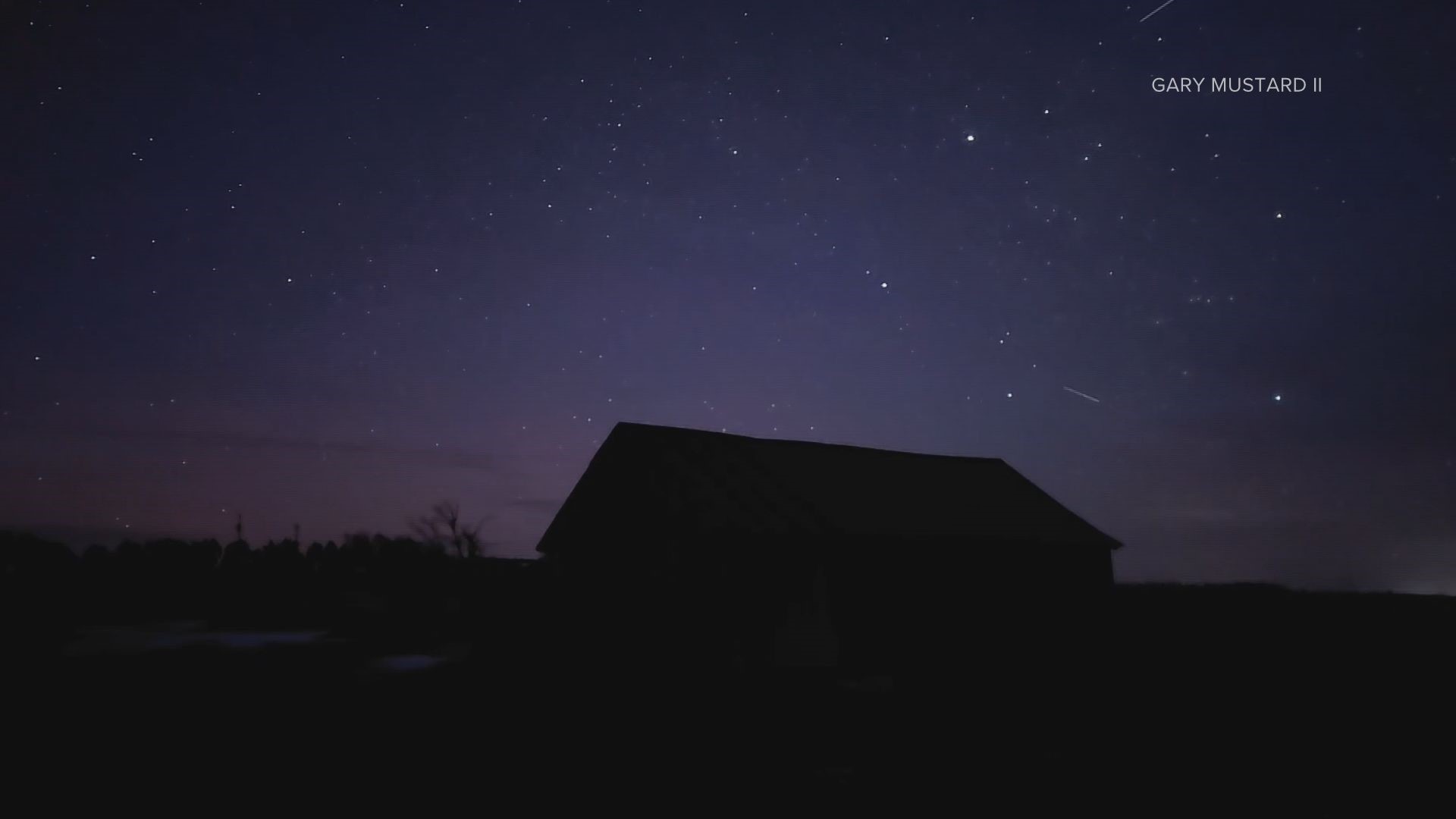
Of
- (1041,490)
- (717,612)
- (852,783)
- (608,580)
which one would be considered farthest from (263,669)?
(1041,490)

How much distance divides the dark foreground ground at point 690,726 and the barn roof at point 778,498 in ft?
8.29

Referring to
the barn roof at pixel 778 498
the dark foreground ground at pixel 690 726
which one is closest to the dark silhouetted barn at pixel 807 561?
the barn roof at pixel 778 498

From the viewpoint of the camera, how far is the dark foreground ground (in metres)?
8.59

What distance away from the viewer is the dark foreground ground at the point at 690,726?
8594 millimetres

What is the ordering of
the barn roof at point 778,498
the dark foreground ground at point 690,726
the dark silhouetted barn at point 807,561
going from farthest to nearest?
the barn roof at point 778,498 < the dark silhouetted barn at point 807,561 < the dark foreground ground at point 690,726

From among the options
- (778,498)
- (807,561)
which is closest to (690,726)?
(807,561)

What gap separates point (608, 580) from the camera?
68.3ft

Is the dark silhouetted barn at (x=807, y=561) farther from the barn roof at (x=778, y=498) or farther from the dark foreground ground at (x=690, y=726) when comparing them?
the dark foreground ground at (x=690, y=726)

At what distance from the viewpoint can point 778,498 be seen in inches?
814

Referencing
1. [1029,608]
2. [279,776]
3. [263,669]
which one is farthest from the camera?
[1029,608]

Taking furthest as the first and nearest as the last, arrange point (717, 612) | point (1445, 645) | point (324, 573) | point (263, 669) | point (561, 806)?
point (324, 573), point (1445, 645), point (717, 612), point (263, 669), point (561, 806)

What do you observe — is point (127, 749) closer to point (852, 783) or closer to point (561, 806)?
point (561, 806)

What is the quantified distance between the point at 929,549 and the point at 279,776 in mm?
15495

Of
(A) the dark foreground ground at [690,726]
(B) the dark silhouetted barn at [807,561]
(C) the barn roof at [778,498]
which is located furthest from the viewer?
(C) the barn roof at [778,498]
